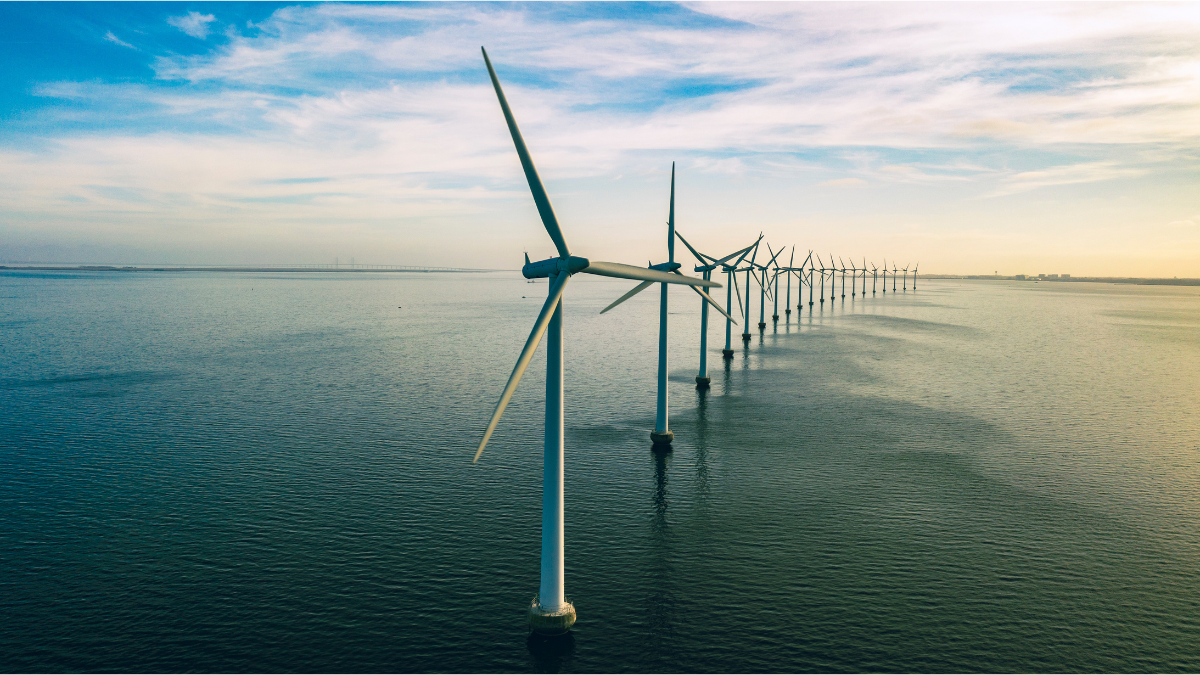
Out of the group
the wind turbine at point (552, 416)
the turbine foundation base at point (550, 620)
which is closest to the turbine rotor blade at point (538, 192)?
the wind turbine at point (552, 416)

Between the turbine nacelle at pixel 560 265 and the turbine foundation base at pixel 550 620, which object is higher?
the turbine nacelle at pixel 560 265

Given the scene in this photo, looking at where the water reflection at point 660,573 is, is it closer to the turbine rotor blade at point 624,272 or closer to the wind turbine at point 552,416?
the wind turbine at point 552,416

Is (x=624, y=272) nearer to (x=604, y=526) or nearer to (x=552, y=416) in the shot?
(x=552, y=416)

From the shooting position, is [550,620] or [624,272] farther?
[624,272]

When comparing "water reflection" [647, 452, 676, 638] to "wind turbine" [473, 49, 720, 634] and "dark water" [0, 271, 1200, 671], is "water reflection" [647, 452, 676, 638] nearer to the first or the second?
"dark water" [0, 271, 1200, 671]

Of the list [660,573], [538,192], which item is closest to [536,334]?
[538,192]

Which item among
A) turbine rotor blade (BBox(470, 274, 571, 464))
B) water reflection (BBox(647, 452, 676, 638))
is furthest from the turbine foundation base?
turbine rotor blade (BBox(470, 274, 571, 464))

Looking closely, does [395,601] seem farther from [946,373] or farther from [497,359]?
[946,373]
